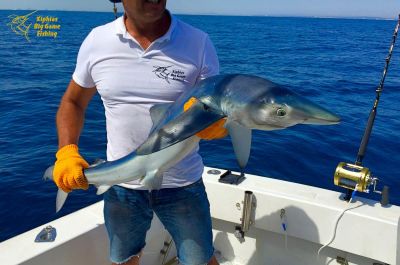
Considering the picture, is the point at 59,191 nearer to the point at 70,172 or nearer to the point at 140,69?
the point at 70,172

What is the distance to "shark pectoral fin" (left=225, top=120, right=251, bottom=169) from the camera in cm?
188

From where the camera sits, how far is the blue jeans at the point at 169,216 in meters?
2.57

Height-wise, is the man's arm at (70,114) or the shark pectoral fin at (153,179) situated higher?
the man's arm at (70,114)

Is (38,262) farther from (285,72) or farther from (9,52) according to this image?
(9,52)

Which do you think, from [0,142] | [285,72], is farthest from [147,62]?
[285,72]

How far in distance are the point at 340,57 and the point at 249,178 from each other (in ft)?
75.1

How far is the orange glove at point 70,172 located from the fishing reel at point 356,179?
2.18 m

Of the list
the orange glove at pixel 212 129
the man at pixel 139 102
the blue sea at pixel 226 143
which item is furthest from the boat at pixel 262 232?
the blue sea at pixel 226 143

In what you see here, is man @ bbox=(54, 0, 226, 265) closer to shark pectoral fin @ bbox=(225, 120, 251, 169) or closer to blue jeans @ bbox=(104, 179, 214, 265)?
blue jeans @ bbox=(104, 179, 214, 265)

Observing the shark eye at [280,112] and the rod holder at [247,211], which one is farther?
the rod holder at [247,211]

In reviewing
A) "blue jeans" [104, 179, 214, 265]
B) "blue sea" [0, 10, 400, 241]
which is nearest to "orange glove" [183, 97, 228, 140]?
"blue jeans" [104, 179, 214, 265]

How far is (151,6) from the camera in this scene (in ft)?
7.36

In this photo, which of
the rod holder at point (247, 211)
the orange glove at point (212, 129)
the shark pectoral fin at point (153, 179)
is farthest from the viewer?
the rod holder at point (247, 211)

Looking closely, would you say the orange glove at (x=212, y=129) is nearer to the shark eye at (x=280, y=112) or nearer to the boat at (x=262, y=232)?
the shark eye at (x=280, y=112)
